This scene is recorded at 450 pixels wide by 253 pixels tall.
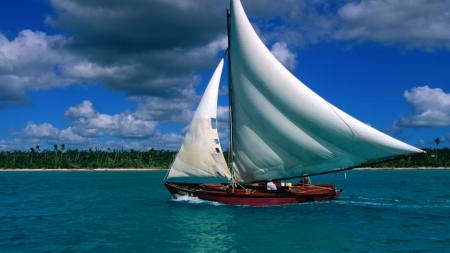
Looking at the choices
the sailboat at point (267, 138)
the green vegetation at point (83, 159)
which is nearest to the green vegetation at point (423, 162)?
the green vegetation at point (83, 159)

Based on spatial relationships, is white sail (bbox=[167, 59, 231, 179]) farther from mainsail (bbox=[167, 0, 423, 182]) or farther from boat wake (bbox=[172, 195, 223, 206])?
boat wake (bbox=[172, 195, 223, 206])

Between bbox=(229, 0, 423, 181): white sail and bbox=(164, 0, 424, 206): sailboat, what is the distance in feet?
0.20

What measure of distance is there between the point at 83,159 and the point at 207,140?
170107 millimetres

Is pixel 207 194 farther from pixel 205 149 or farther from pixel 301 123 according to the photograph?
pixel 301 123

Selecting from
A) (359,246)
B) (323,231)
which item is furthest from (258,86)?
(359,246)

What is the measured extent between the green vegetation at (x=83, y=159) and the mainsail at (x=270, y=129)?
144398 mm

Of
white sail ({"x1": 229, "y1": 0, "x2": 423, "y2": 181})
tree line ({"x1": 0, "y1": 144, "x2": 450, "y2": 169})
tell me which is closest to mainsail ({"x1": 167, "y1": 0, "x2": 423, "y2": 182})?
white sail ({"x1": 229, "y1": 0, "x2": 423, "y2": 181})

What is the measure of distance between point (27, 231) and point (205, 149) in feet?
45.0

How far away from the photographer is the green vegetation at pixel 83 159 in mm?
176288

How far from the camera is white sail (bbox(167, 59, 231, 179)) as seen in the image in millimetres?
31672

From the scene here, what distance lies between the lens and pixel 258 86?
28188mm

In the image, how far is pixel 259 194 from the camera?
31.2m

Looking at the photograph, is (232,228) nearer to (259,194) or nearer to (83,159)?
(259,194)

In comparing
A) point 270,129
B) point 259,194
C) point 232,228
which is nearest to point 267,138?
point 270,129
